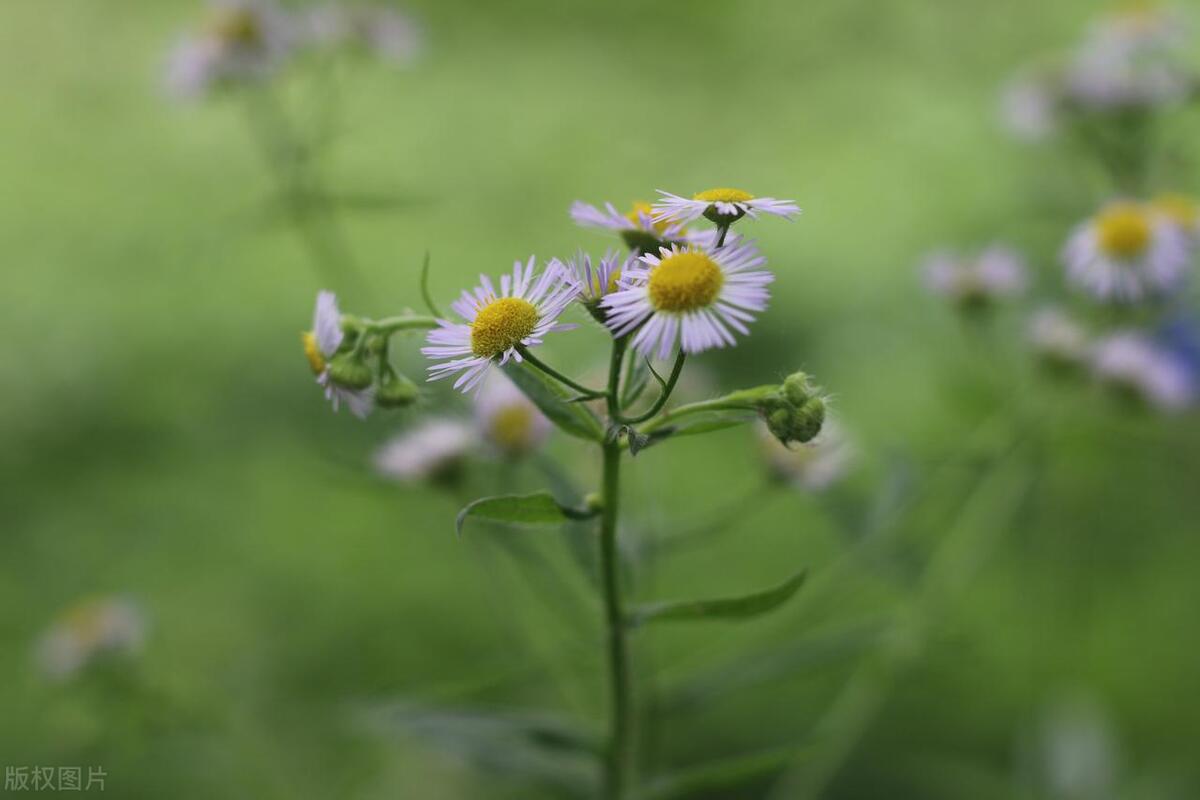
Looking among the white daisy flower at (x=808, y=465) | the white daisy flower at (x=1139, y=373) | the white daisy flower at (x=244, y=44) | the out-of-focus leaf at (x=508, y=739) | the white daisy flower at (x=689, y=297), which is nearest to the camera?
the white daisy flower at (x=689, y=297)

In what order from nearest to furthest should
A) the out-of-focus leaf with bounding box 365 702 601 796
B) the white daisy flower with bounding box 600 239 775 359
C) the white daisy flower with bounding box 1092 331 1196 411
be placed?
the white daisy flower with bounding box 600 239 775 359 < the out-of-focus leaf with bounding box 365 702 601 796 < the white daisy flower with bounding box 1092 331 1196 411

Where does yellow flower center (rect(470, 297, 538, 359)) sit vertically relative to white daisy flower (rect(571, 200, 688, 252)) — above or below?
below

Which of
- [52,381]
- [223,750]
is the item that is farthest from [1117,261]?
[52,381]

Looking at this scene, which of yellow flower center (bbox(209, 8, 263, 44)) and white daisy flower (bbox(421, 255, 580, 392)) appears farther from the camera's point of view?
yellow flower center (bbox(209, 8, 263, 44))

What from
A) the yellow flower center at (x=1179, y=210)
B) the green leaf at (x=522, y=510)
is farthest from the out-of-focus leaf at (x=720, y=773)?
the yellow flower center at (x=1179, y=210)

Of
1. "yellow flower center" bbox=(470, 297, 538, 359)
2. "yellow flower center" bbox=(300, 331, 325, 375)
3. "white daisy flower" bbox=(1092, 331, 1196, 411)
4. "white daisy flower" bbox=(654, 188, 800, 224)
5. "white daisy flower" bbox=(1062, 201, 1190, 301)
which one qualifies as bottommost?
"yellow flower center" bbox=(470, 297, 538, 359)

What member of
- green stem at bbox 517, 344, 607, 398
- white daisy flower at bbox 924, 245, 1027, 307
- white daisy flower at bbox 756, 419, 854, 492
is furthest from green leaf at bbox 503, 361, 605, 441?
white daisy flower at bbox 924, 245, 1027, 307

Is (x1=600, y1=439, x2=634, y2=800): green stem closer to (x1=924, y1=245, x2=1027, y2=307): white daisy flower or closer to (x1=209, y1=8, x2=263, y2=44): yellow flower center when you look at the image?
(x1=924, y1=245, x2=1027, y2=307): white daisy flower

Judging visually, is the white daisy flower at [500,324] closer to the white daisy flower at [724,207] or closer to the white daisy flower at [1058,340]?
the white daisy flower at [724,207]

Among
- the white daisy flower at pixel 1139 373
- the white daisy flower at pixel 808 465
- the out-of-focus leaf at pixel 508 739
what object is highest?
the white daisy flower at pixel 1139 373
